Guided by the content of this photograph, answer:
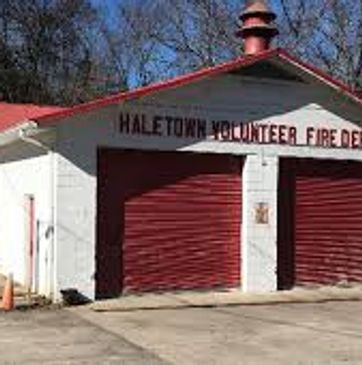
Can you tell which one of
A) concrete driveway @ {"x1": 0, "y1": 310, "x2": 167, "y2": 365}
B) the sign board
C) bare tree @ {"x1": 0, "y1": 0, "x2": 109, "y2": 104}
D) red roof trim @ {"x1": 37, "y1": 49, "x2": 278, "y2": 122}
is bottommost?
concrete driveway @ {"x1": 0, "y1": 310, "x2": 167, "y2": 365}

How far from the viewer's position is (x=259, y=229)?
20375 millimetres

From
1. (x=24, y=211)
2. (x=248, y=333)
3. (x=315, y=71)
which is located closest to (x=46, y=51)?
(x=24, y=211)

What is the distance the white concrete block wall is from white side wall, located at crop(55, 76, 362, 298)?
0.02m

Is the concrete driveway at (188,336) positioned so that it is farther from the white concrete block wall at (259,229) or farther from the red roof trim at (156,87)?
the red roof trim at (156,87)

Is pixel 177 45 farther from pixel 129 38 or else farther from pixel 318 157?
pixel 318 157

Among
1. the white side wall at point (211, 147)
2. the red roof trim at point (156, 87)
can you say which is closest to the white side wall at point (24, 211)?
the white side wall at point (211, 147)

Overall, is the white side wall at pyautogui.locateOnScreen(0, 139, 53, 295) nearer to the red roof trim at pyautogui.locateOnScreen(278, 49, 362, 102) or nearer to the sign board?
the sign board

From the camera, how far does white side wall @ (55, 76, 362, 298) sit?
59.9 feet

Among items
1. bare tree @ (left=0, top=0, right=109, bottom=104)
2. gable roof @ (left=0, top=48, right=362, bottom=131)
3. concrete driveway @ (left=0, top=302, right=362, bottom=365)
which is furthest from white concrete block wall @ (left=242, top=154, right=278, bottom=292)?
bare tree @ (left=0, top=0, right=109, bottom=104)

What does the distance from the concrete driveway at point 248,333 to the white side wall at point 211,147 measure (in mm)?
1669

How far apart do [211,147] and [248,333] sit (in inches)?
213

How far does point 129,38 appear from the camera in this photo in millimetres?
55438

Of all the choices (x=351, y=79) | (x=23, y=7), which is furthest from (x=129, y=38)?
(x=351, y=79)

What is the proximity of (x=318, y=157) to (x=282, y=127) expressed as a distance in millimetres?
1118
